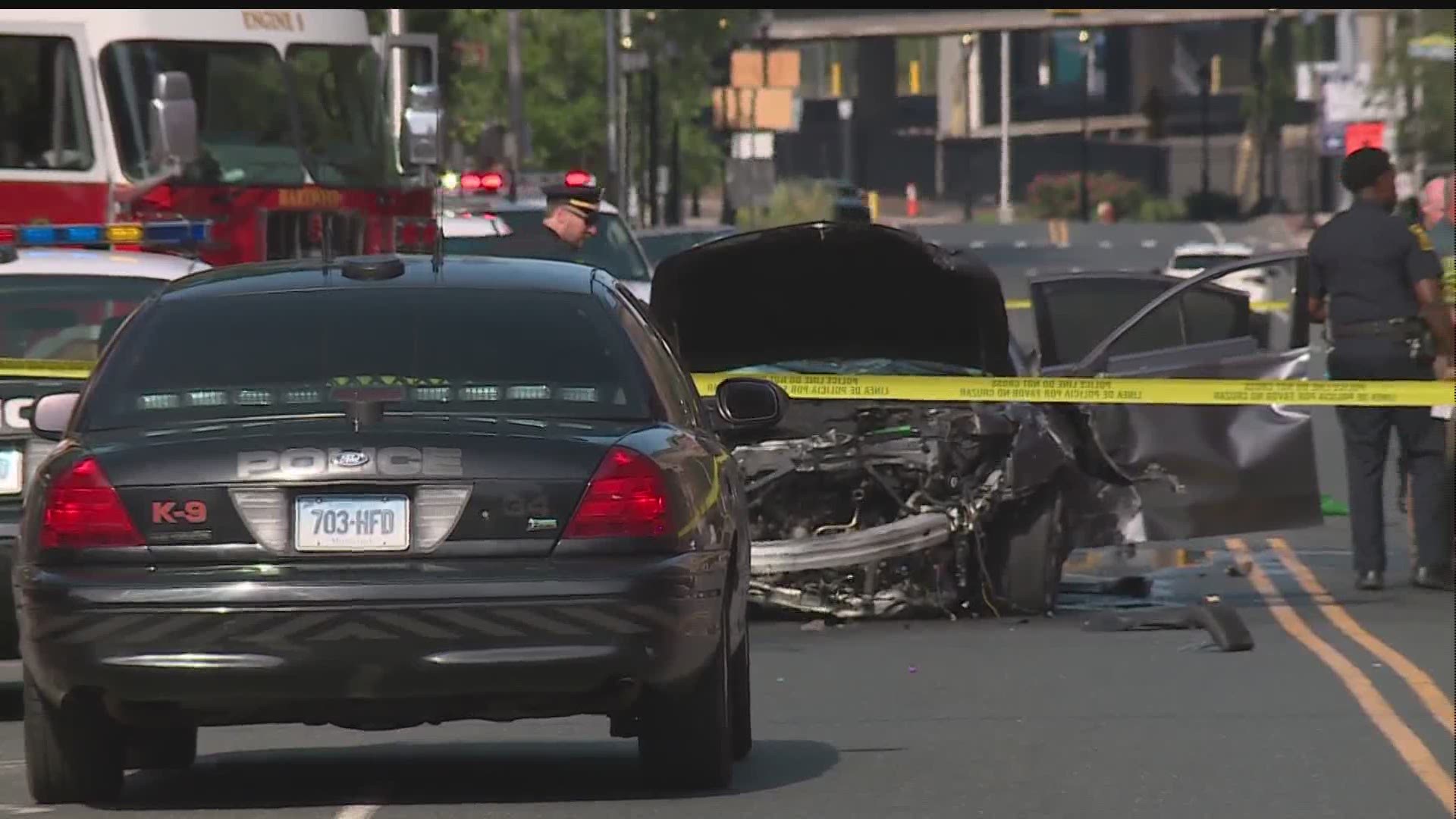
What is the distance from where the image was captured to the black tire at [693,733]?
822 centimetres

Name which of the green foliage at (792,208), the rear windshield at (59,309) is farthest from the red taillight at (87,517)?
the green foliage at (792,208)

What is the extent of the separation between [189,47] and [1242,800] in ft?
47.0

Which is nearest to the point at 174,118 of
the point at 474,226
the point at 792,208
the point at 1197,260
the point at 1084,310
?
the point at 474,226

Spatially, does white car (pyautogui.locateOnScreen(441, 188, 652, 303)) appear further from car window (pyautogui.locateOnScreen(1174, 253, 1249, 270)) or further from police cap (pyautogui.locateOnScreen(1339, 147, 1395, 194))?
car window (pyautogui.locateOnScreen(1174, 253, 1249, 270))

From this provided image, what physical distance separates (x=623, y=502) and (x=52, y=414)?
188 cm

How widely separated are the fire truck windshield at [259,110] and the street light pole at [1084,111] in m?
91.2

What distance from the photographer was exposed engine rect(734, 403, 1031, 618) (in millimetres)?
13195

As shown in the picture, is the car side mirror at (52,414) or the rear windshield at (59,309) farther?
the rear windshield at (59,309)

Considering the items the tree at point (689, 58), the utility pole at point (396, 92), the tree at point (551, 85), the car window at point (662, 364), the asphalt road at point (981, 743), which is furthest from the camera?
the tree at point (689, 58)

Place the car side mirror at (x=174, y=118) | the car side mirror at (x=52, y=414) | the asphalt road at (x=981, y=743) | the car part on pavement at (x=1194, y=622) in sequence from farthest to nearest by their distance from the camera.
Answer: the car side mirror at (x=174, y=118) < the car part on pavement at (x=1194, y=622) < the car side mirror at (x=52, y=414) < the asphalt road at (x=981, y=743)

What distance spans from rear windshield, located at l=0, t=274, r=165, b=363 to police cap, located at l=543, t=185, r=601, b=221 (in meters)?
→ 3.79

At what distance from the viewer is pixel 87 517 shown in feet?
25.6

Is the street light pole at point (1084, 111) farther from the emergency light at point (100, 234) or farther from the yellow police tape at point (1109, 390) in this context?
the yellow police tape at point (1109, 390)

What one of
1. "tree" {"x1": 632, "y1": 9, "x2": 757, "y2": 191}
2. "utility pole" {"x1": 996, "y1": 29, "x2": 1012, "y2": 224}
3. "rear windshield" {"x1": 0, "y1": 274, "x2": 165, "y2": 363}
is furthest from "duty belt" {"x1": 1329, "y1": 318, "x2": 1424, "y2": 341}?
"utility pole" {"x1": 996, "y1": 29, "x2": 1012, "y2": 224}
